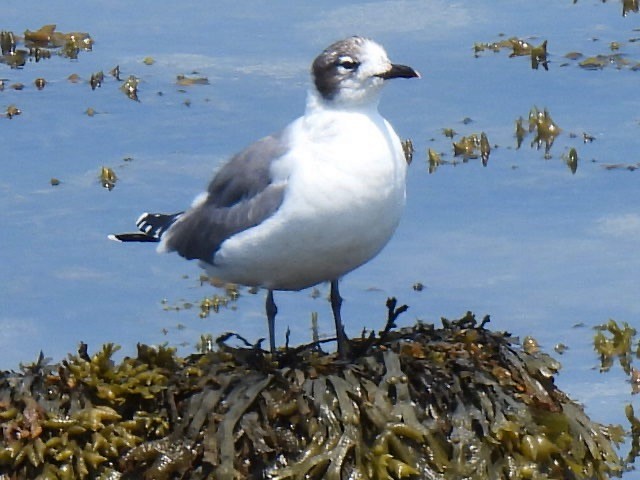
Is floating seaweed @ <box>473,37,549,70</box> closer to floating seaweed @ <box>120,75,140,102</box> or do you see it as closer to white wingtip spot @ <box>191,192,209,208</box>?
floating seaweed @ <box>120,75,140,102</box>

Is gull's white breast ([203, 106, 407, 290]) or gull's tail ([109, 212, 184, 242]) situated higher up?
gull's white breast ([203, 106, 407, 290])

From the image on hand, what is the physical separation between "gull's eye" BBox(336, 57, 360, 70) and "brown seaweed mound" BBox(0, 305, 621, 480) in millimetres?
1086

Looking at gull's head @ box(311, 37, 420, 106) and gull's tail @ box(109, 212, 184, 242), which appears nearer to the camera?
gull's head @ box(311, 37, 420, 106)

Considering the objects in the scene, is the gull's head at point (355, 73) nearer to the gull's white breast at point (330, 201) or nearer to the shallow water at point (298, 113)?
the gull's white breast at point (330, 201)

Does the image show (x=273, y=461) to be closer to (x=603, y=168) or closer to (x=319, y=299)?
(x=319, y=299)

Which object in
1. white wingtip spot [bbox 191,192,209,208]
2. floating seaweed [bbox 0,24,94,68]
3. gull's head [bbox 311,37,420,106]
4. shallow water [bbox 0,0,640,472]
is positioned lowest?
shallow water [bbox 0,0,640,472]

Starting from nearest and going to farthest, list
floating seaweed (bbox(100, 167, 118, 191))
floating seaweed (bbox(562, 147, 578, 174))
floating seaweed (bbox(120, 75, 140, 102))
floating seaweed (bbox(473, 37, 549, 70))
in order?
1. floating seaweed (bbox(100, 167, 118, 191))
2. floating seaweed (bbox(562, 147, 578, 174))
3. floating seaweed (bbox(120, 75, 140, 102))
4. floating seaweed (bbox(473, 37, 549, 70))

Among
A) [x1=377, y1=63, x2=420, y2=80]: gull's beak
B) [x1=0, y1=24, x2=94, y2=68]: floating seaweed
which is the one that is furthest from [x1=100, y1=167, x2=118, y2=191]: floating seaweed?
[x1=377, y1=63, x2=420, y2=80]: gull's beak

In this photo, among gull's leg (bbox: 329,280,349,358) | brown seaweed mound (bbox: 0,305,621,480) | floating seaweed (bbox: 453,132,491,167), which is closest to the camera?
brown seaweed mound (bbox: 0,305,621,480)

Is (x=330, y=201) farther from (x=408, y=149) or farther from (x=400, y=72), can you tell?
(x=408, y=149)

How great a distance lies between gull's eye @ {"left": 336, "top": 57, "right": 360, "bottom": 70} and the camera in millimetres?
7336

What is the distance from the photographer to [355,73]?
7.34 meters

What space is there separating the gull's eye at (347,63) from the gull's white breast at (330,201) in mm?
172

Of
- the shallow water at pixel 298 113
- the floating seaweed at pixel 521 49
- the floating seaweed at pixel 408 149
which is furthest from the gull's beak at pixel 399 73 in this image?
the floating seaweed at pixel 521 49
